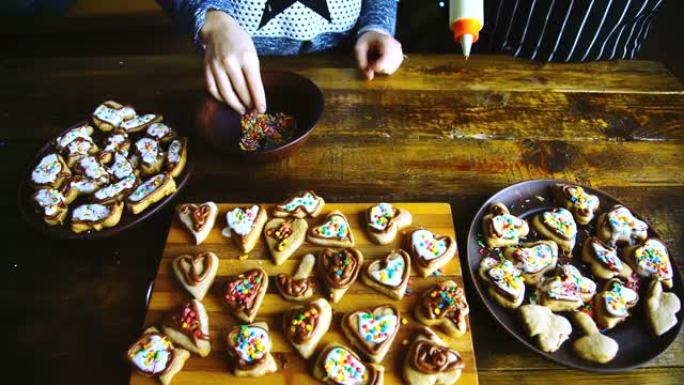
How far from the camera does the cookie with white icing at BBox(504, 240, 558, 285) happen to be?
4.49ft

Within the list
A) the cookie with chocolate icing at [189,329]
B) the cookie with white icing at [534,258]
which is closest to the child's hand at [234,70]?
the cookie with chocolate icing at [189,329]

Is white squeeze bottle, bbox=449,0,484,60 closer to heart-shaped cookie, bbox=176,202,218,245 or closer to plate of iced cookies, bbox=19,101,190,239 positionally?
heart-shaped cookie, bbox=176,202,218,245

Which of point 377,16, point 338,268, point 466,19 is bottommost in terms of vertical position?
point 338,268

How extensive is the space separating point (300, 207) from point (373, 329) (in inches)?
18.3

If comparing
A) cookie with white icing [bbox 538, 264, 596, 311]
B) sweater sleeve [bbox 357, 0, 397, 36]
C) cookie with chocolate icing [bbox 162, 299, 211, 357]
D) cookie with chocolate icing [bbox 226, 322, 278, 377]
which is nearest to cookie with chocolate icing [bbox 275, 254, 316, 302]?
cookie with chocolate icing [bbox 226, 322, 278, 377]

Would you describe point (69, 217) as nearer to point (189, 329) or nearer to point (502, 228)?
point (189, 329)

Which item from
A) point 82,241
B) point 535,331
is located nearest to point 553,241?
point 535,331

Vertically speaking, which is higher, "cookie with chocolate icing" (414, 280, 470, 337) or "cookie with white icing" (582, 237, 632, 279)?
"cookie with white icing" (582, 237, 632, 279)

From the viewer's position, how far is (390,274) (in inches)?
52.0

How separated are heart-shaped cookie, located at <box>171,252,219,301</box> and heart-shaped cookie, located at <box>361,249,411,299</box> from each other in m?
0.46

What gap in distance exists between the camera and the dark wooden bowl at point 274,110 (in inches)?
62.9

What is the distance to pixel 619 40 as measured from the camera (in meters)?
2.20

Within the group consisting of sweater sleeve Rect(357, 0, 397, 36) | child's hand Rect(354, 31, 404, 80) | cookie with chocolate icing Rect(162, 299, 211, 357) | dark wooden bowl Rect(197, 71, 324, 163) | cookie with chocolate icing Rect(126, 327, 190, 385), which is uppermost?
sweater sleeve Rect(357, 0, 397, 36)

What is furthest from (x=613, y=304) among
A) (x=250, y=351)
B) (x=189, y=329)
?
(x=189, y=329)
